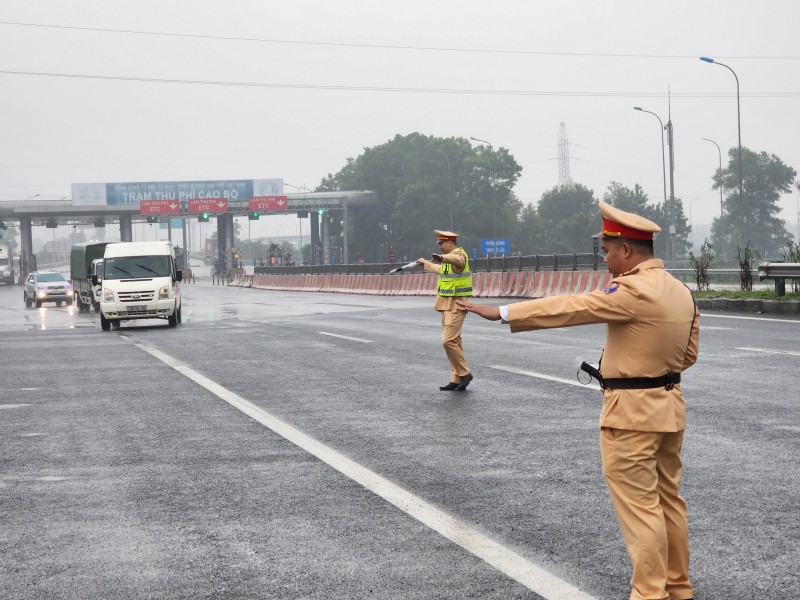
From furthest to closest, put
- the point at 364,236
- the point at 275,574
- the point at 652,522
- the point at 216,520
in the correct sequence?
the point at 364,236 < the point at 216,520 < the point at 275,574 < the point at 652,522

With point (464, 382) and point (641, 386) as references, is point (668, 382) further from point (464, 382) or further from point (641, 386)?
point (464, 382)

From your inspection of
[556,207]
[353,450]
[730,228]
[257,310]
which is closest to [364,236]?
[556,207]

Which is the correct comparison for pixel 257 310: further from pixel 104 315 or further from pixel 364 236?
pixel 364 236

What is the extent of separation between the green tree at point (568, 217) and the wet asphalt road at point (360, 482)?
12814 cm

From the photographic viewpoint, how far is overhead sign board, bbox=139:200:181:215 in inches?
3816

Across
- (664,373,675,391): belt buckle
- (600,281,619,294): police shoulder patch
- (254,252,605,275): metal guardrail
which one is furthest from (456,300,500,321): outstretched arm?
(254,252,605,275): metal guardrail

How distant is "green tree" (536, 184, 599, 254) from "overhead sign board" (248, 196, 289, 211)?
→ 49773mm

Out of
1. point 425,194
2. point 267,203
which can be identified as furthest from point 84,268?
point 425,194

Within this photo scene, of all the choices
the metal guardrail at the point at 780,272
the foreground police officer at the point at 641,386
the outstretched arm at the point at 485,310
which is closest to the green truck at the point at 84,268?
the metal guardrail at the point at 780,272

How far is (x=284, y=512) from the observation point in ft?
21.1

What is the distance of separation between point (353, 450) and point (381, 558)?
10.0 feet

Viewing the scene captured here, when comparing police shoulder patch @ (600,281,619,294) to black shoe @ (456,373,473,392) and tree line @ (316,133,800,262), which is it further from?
tree line @ (316,133,800,262)

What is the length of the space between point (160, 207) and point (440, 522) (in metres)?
Answer: 94.3

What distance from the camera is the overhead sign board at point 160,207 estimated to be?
96.9 metres
